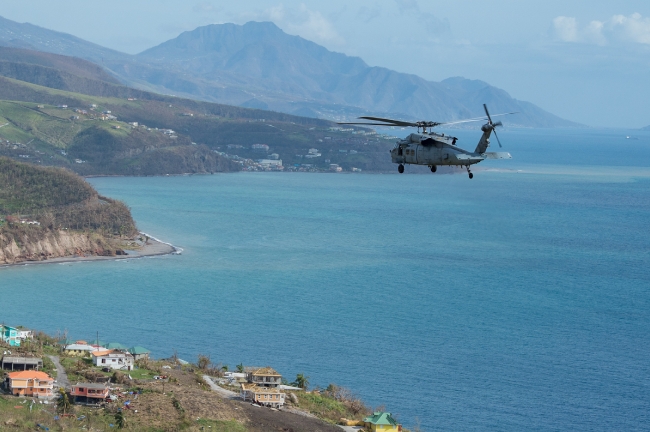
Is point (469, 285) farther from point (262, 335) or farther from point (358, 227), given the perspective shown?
point (358, 227)

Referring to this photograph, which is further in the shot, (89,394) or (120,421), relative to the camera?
(89,394)

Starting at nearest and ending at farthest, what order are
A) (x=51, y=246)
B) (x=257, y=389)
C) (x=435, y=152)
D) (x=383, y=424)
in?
(x=435, y=152)
(x=383, y=424)
(x=257, y=389)
(x=51, y=246)

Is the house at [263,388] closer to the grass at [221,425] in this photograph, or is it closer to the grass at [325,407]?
the grass at [325,407]

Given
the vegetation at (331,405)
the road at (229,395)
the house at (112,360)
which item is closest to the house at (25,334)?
the house at (112,360)

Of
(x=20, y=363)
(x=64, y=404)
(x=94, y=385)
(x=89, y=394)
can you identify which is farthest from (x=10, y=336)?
(x=64, y=404)

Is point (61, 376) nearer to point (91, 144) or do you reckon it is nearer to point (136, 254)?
point (136, 254)
